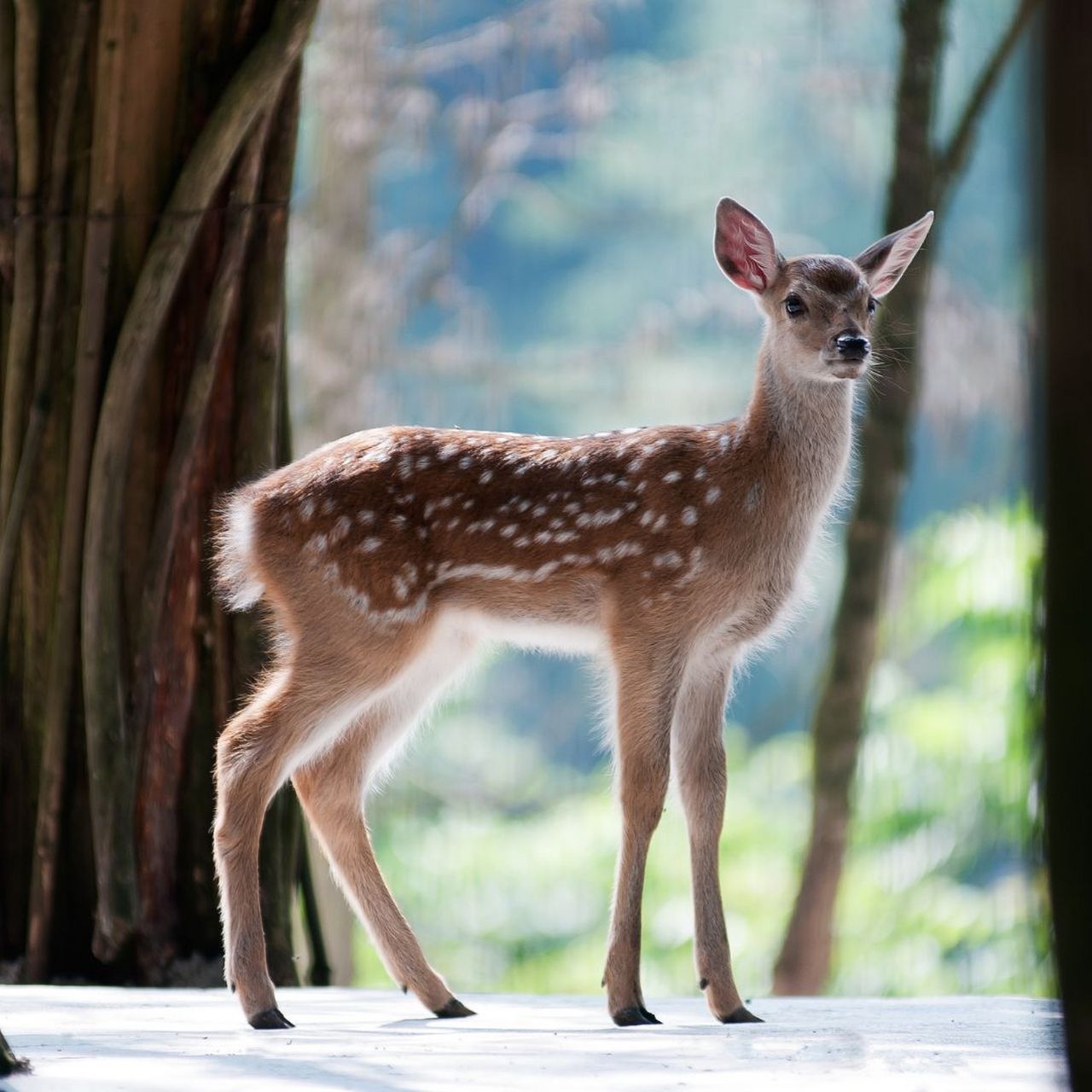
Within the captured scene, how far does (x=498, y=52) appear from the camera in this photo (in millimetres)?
12641

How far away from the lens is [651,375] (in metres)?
12.8

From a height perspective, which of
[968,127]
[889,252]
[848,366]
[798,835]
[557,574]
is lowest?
[798,835]

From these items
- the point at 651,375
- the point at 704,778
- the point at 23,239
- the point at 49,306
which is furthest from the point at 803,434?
the point at 651,375

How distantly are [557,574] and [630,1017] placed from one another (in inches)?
43.0

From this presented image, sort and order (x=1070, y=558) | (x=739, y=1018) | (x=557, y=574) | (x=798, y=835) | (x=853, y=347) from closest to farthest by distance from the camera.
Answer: (x=1070, y=558) → (x=739, y=1018) → (x=853, y=347) → (x=557, y=574) → (x=798, y=835)

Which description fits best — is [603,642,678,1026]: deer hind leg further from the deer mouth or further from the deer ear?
the deer ear

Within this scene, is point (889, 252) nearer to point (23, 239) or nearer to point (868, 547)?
point (23, 239)

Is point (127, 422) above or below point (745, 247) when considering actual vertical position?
below

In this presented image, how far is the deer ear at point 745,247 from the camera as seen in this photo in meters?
4.80

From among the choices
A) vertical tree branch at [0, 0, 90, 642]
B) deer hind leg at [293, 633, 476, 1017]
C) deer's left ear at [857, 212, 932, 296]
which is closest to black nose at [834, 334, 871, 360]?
deer's left ear at [857, 212, 932, 296]

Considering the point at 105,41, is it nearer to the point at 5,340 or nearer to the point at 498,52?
the point at 5,340

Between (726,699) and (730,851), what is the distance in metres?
6.93

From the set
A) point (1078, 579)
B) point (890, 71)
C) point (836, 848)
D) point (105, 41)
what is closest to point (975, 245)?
point (890, 71)

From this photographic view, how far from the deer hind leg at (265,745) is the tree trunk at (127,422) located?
0.87 metres
